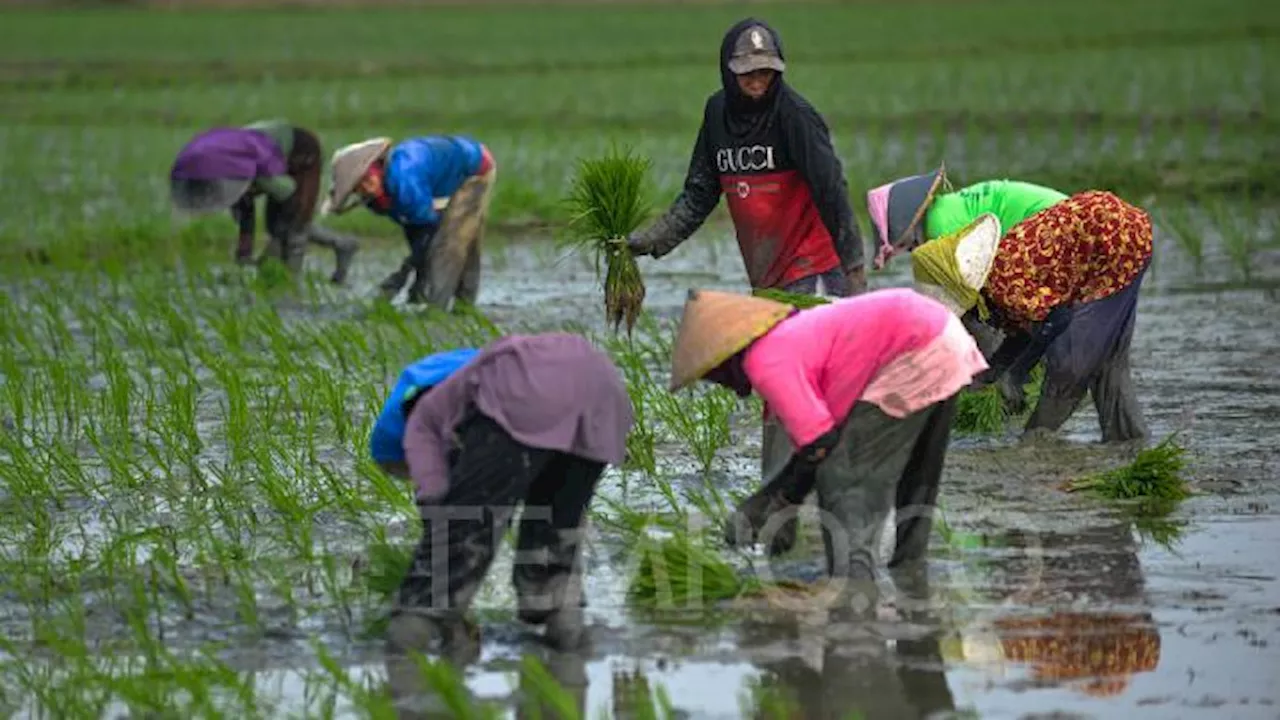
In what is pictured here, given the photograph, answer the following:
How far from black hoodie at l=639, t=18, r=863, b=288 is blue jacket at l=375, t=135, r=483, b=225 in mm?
3341

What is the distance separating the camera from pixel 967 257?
6.96 meters

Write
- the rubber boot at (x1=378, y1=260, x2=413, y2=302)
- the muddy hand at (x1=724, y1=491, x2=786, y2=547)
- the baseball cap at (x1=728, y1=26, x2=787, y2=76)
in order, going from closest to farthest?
1. the muddy hand at (x1=724, y1=491, x2=786, y2=547)
2. the baseball cap at (x1=728, y1=26, x2=787, y2=76)
3. the rubber boot at (x1=378, y1=260, x2=413, y2=302)

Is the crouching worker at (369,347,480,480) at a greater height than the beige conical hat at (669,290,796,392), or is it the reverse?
the beige conical hat at (669,290,796,392)

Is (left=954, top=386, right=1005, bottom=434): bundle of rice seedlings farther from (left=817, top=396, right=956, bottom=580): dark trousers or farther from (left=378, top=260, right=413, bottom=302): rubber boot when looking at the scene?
(left=378, top=260, right=413, bottom=302): rubber boot

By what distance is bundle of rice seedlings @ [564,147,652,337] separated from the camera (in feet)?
24.0

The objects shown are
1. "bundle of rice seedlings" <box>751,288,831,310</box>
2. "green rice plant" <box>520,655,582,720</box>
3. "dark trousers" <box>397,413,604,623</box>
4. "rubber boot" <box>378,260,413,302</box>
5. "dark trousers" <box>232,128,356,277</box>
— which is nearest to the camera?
"green rice plant" <box>520,655,582,720</box>

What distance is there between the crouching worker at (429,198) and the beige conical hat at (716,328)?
196 inches

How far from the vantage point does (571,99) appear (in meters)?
21.9

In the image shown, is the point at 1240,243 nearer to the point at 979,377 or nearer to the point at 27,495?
the point at 979,377

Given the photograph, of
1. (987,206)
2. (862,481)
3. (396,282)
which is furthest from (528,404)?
(396,282)

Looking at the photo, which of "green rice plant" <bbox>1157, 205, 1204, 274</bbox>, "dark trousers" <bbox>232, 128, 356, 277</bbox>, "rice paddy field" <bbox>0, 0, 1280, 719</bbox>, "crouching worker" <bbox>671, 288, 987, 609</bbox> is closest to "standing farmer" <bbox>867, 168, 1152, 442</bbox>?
"rice paddy field" <bbox>0, 0, 1280, 719</bbox>

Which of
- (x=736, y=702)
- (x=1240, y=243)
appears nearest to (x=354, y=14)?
(x=1240, y=243)

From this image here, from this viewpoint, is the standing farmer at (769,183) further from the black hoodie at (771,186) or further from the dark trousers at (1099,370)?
the dark trousers at (1099,370)

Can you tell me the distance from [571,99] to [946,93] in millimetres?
3500
